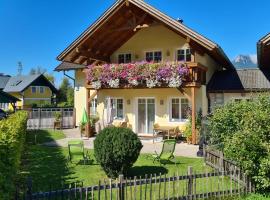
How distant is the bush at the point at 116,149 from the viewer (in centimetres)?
1006

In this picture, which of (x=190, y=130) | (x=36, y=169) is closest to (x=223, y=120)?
(x=36, y=169)

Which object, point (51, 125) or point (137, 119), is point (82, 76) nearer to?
point (51, 125)

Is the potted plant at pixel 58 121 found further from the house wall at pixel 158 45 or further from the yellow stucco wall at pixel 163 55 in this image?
the house wall at pixel 158 45

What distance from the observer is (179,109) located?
20531mm

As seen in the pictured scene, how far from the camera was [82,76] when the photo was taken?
86.8 ft

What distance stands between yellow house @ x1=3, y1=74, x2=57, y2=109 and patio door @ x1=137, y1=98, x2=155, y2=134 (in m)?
36.4

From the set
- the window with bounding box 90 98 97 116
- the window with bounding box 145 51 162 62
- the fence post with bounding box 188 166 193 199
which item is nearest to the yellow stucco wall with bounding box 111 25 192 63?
the window with bounding box 145 51 162 62

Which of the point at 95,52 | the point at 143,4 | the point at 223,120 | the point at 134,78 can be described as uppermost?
the point at 143,4

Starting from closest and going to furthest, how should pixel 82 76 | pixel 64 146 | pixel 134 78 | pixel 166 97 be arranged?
pixel 64 146
pixel 134 78
pixel 166 97
pixel 82 76

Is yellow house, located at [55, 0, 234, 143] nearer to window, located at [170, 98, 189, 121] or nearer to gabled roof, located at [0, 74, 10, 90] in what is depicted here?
window, located at [170, 98, 189, 121]

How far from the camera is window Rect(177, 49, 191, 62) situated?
20766 mm

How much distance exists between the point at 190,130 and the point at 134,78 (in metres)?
4.06

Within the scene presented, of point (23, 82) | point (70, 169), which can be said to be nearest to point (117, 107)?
point (70, 169)

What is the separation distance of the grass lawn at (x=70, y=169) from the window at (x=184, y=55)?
8282 mm
